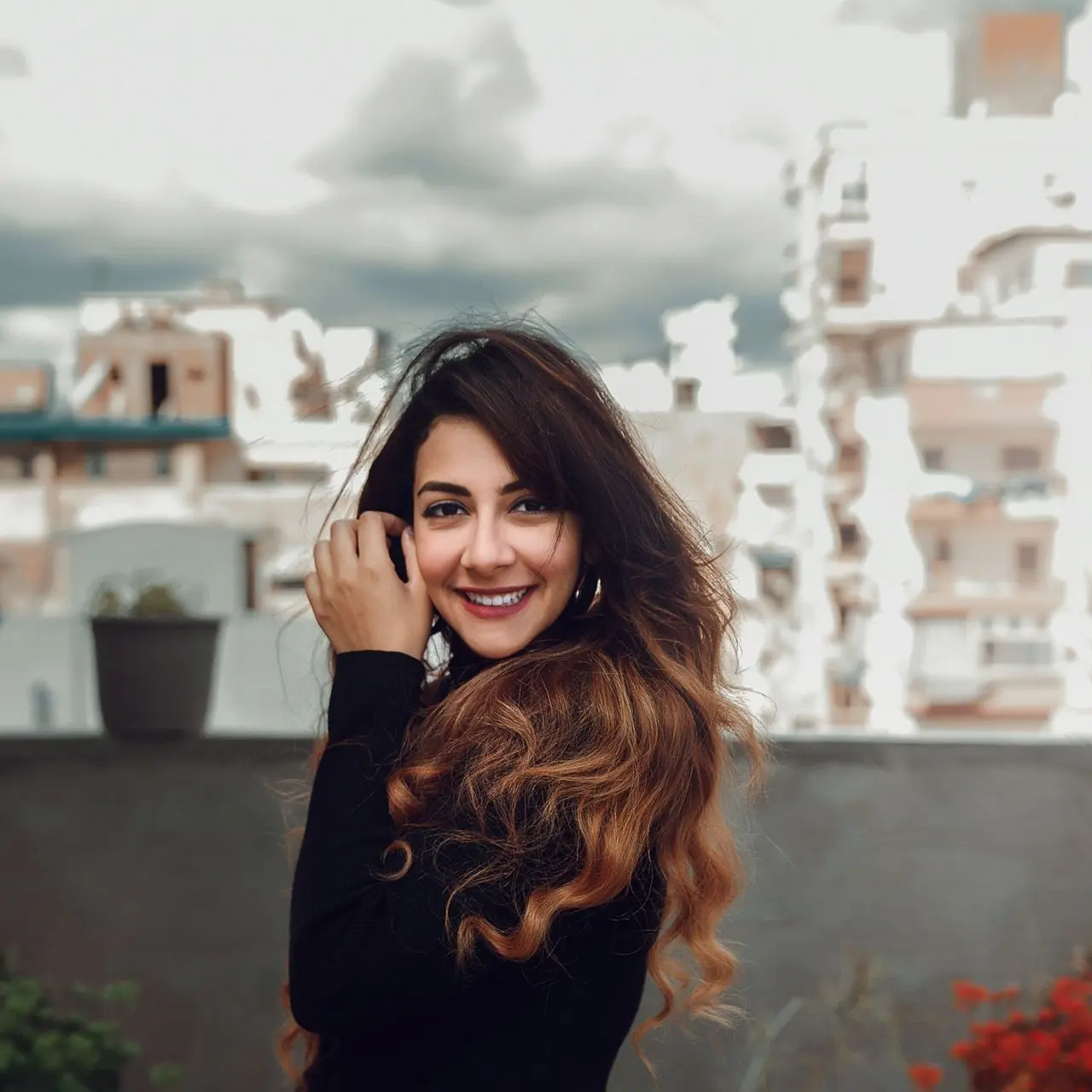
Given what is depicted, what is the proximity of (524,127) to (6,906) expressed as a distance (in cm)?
177

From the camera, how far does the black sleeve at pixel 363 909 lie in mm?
717

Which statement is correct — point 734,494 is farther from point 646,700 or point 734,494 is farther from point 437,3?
point 646,700

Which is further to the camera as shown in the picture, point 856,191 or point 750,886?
point 856,191

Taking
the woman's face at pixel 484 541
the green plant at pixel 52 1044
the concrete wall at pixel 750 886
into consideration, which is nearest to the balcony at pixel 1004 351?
the concrete wall at pixel 750 886

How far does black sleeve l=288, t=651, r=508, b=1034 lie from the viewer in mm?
717

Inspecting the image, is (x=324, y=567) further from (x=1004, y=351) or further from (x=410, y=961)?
(x=1004, y=351)

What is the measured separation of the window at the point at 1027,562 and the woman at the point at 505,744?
66.1 inches

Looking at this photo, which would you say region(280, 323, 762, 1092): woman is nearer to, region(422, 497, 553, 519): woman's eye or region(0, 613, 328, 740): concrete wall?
region(422, 497, 553, 519): woman's eye

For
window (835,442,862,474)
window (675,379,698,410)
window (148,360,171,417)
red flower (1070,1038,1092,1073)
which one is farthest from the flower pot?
red flower (1070,1038,1092,1073)

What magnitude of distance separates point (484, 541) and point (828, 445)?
1747 millimetres

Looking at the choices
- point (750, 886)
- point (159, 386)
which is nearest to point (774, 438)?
point (750, 886)

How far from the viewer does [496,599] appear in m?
0.88

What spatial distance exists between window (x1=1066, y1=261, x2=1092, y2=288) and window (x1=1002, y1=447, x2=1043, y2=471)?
32cm

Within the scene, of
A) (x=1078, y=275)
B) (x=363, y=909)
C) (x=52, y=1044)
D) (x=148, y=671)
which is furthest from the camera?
(x=1078, y=275)
